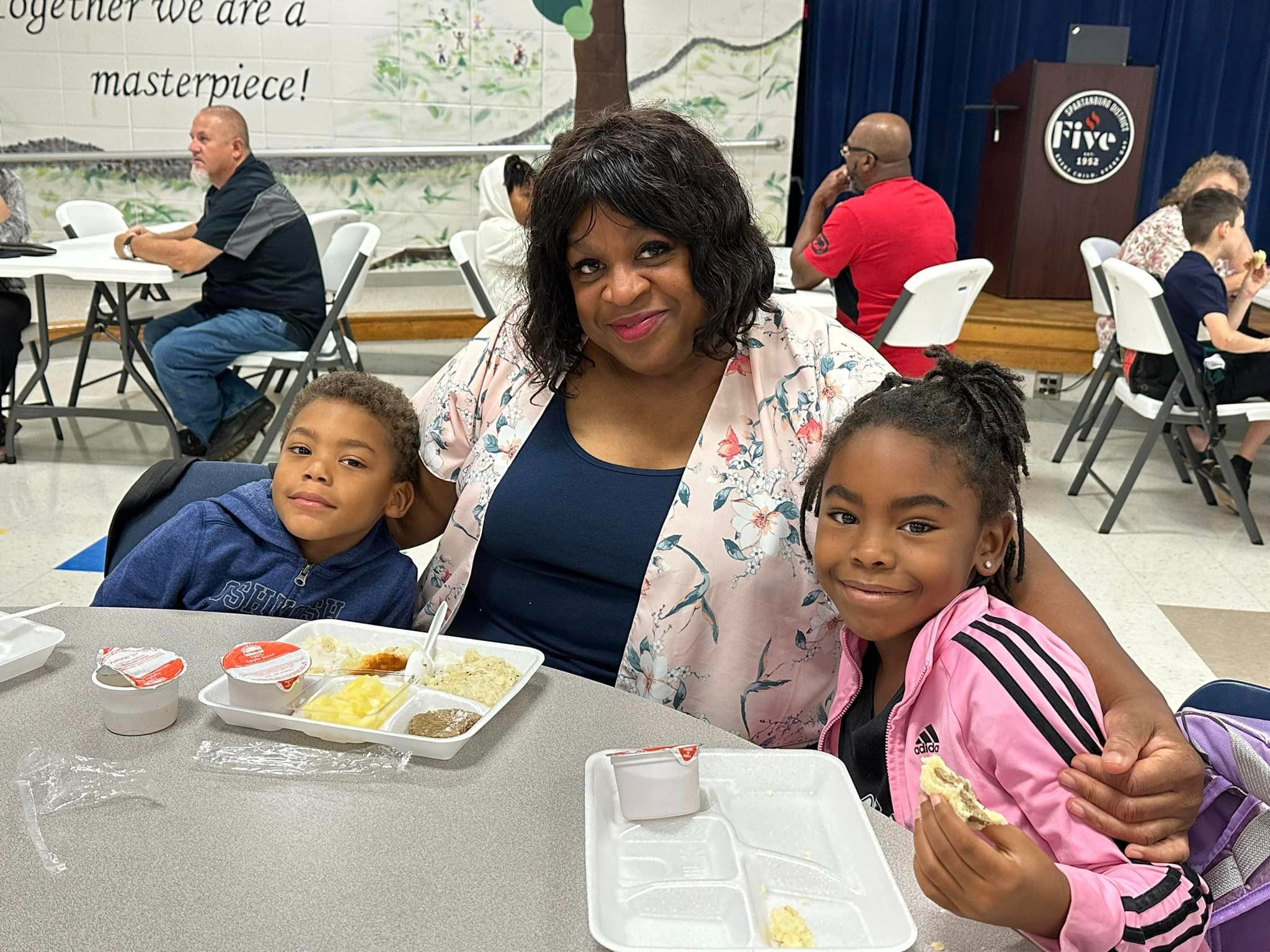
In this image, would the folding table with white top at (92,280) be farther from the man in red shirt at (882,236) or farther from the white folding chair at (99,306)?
the man in red shirt at (882,236)

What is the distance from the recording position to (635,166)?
1.29 meters

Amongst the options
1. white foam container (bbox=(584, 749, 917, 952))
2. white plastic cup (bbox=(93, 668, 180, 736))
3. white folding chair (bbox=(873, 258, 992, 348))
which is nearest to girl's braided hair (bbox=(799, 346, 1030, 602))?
white foam container (bbox=(584, 749, 917, 952))

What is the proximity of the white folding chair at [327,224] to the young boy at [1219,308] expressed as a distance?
3281 mm

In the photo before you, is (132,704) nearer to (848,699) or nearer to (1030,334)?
(848,699)

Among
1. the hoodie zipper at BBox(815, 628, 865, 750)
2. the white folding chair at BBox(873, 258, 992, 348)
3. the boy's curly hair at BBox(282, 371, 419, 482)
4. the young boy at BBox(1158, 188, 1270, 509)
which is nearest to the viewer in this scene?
the hoodie zipper at BBox(815, 628, 865, 750)

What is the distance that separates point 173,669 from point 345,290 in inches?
128

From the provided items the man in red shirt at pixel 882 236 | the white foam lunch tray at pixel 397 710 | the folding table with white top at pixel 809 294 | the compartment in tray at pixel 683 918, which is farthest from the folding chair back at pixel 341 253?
the compartment in tray at pixel 683 918

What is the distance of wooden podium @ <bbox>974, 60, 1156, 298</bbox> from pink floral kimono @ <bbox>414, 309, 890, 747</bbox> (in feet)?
15.9

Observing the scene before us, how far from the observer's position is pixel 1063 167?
5746mm

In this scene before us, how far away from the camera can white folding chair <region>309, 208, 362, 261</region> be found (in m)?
4.66

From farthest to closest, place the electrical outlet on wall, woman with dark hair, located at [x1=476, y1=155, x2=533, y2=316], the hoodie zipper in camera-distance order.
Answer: the electrical outlet on wall
woman with dark hair, located at [x1=476, y1=155, x2=533, y2=316]
the hoodie zipper

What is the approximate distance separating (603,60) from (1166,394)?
4.10m

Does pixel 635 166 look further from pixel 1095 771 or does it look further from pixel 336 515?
pixel 1095 771

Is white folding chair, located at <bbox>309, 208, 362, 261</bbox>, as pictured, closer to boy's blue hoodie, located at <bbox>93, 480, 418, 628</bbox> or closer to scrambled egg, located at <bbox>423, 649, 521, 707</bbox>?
boy's blue hoodie, located at <bbox>93, 480, 418, 628</bbox>
